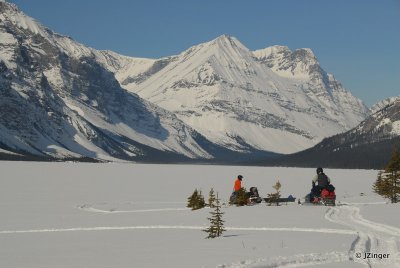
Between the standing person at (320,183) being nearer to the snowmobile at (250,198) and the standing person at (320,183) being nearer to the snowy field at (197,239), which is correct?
the snowmobile at (250,198)

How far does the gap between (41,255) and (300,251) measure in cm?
778

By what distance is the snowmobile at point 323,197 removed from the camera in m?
38.1

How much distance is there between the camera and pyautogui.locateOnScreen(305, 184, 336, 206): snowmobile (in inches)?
1500

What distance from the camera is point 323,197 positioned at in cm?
3834

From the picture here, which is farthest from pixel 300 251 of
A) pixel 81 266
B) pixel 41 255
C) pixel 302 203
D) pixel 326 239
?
pixel 302 203

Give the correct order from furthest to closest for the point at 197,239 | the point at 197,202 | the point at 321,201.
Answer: the point at 197,202 < the point at 321,201 < the point at 197,239

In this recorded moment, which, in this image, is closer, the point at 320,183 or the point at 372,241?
the point at 372,241

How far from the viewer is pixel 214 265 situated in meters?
15.8

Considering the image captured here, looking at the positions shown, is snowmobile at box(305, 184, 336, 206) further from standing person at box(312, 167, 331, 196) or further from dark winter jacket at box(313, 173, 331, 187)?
dark winter jacket at box(313, 173, 331, 187)

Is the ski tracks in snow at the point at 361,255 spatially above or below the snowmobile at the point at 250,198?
below

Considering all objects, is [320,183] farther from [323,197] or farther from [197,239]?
[197,239]

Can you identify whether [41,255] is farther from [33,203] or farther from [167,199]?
[167,199]

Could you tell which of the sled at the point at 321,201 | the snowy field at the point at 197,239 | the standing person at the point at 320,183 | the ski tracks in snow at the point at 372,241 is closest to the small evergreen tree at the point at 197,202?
the snowy field at the point at 197,239

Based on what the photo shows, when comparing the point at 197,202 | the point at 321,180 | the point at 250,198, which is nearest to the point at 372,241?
the point at 321,180
